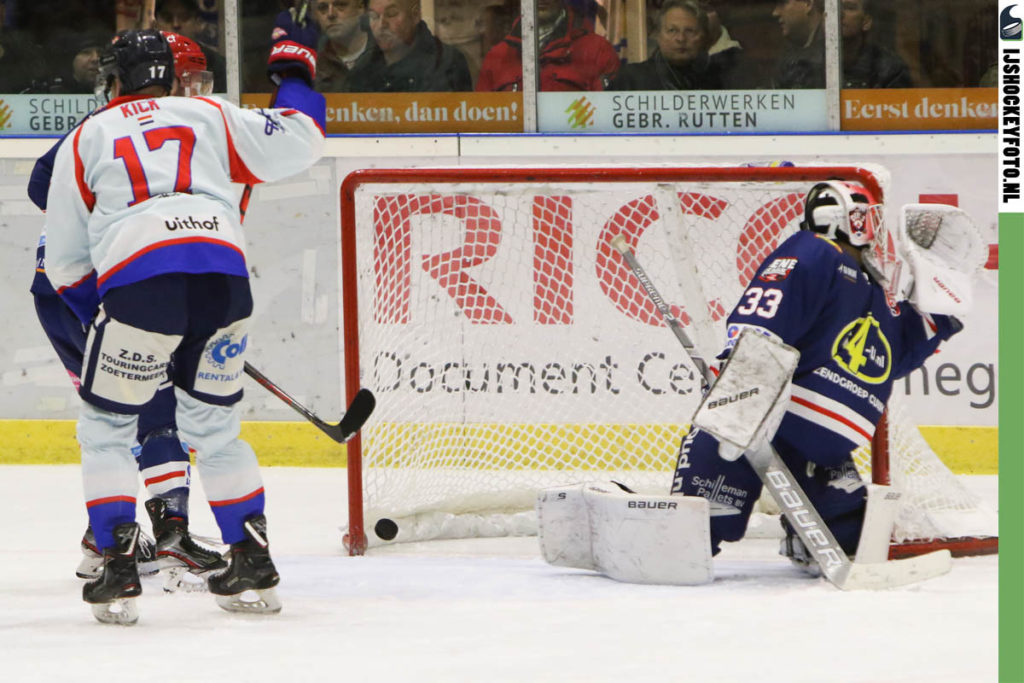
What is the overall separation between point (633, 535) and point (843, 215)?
83 centimetres

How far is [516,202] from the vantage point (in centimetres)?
453

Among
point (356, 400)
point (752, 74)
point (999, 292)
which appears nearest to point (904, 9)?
point (752, 74)

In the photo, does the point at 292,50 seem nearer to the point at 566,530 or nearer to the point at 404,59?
the point at 566,530

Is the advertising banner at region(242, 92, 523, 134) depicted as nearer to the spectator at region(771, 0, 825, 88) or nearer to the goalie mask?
the spectator at region(771, 0, 825, 88)

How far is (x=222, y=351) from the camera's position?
3.00m

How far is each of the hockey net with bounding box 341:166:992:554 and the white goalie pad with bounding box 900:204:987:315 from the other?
0.37 metres

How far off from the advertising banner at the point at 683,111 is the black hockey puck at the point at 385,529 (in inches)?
79.1

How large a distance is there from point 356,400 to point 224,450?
1.85 feet

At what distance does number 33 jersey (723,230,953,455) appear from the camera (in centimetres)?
323

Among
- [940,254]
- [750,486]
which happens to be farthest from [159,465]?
[940,254]

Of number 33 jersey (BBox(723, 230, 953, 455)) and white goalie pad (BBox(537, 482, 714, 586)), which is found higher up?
number 33 jersey (BBox(723, 230, 953, 455))

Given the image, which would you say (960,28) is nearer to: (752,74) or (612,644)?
(752,74)

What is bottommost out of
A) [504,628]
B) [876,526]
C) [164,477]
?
[504,628]

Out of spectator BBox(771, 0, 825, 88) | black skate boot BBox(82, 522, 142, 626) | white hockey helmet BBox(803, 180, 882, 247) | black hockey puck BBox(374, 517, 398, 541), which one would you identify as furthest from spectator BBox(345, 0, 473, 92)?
black skate boot BBox(82, 522, 142, 626)
